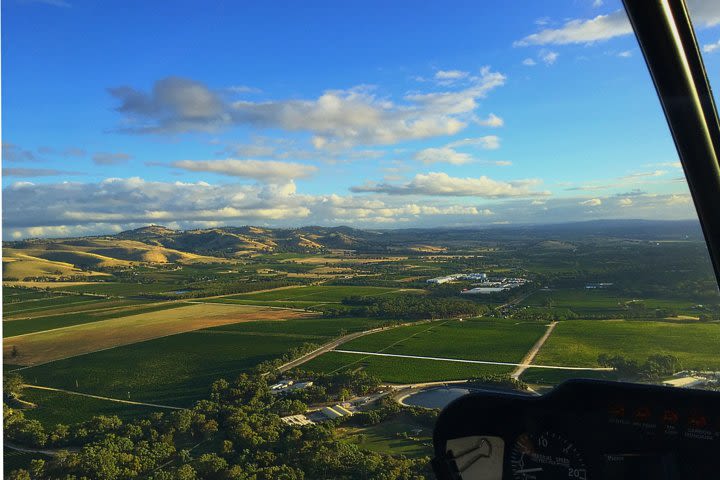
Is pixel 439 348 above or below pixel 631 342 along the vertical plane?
below

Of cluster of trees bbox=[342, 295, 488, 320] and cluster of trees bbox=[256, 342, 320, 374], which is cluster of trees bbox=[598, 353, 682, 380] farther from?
cluster of trees bbox=[342, 295, 488, 320]

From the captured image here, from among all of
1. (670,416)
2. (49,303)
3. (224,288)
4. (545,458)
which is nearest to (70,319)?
(49,303)

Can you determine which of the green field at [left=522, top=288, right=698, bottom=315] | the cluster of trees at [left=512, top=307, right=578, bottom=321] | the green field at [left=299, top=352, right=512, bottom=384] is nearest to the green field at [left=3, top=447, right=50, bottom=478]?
the green field at [left=299, top=352, right=512, bottom=384]

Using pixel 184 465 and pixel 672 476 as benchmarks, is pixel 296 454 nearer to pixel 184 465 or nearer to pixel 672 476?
pixel 184 465

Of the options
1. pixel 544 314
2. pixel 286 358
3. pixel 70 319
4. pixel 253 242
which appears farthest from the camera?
pixel 253 242

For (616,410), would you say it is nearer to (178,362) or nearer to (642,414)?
(642,414)

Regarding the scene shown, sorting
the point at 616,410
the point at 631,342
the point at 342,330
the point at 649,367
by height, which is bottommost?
the point at 342,330

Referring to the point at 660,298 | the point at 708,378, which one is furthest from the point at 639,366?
the point at 660,298
